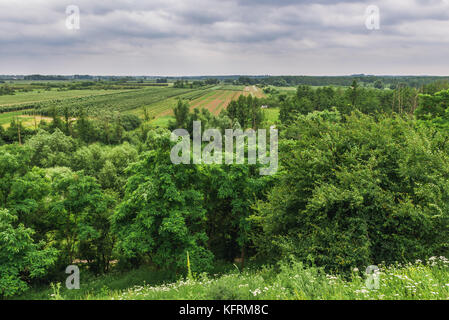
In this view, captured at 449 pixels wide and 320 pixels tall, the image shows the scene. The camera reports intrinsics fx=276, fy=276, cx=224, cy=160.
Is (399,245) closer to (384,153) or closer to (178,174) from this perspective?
(384,153)

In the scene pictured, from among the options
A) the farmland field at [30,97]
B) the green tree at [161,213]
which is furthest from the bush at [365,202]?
the farmland field at [30,97]

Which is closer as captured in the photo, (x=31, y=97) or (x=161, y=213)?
(x=161, y=213)

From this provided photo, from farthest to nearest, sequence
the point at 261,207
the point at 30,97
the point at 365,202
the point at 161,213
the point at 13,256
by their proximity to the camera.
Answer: the point at 30,97 < the point at 161,213 < the point at 13,256 < the point at 261,207 < the point at 365,202

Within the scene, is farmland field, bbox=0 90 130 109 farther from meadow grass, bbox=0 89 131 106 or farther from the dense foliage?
the dense foliage

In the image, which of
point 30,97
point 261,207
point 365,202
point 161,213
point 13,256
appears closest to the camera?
point 365,202

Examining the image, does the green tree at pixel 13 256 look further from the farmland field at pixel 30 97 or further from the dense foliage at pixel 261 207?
the farmland field at pixel 30 97

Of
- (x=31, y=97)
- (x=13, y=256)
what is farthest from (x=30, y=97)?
(x=13, y=256)

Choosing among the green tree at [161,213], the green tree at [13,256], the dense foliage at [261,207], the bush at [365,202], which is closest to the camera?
the bush at [365,202]

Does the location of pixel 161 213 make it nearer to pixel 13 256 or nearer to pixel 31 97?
pixel 13 256

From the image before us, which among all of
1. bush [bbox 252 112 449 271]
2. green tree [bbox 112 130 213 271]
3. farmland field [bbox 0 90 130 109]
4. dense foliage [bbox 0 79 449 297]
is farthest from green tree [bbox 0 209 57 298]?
farmland field [bbox 0 90 130 109]

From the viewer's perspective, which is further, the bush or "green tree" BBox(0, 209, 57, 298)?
"green tree" BBox(0, 209, 57, 298)

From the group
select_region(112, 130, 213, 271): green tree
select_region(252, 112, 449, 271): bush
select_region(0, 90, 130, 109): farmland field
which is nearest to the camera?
select_region(252, 112, 449, 271): bush
